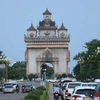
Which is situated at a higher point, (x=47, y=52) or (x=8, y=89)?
(x=47, y=52)

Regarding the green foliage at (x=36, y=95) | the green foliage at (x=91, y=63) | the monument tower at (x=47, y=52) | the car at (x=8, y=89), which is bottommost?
the green foliage at (x=36, y=95)

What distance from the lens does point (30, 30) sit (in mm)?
170625

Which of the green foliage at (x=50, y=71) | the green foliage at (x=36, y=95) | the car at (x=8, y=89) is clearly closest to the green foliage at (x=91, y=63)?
the car at (x=8, y=89)

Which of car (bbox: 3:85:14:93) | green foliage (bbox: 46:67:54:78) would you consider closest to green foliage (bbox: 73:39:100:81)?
car (bbox: 3:85:14:93)

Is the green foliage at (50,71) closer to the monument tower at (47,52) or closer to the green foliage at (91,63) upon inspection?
the monument tower at (47,52)

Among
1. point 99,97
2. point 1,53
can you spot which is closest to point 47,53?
point 1,53

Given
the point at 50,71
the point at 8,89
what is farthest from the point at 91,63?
the point at 50,71

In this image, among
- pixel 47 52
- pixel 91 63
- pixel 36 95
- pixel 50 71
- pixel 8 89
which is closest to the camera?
pixel 36 95

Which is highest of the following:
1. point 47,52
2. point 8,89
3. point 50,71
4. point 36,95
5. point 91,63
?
point 47,52

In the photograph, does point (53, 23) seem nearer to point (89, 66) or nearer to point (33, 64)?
point (33, 64)

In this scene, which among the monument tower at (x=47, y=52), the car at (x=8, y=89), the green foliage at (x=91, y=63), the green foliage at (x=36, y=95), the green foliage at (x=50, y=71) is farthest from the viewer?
the green foliage at (x=50, y=71)

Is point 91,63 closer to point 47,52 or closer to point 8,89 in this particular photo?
point 8,89

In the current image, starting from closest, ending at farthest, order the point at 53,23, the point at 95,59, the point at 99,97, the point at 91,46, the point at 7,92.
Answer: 1. the point at 99,97
2. the point at 7,92
3. the point at 95,59
4. the point at 91,46
5. the point at 53,23

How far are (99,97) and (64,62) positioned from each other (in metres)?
145
